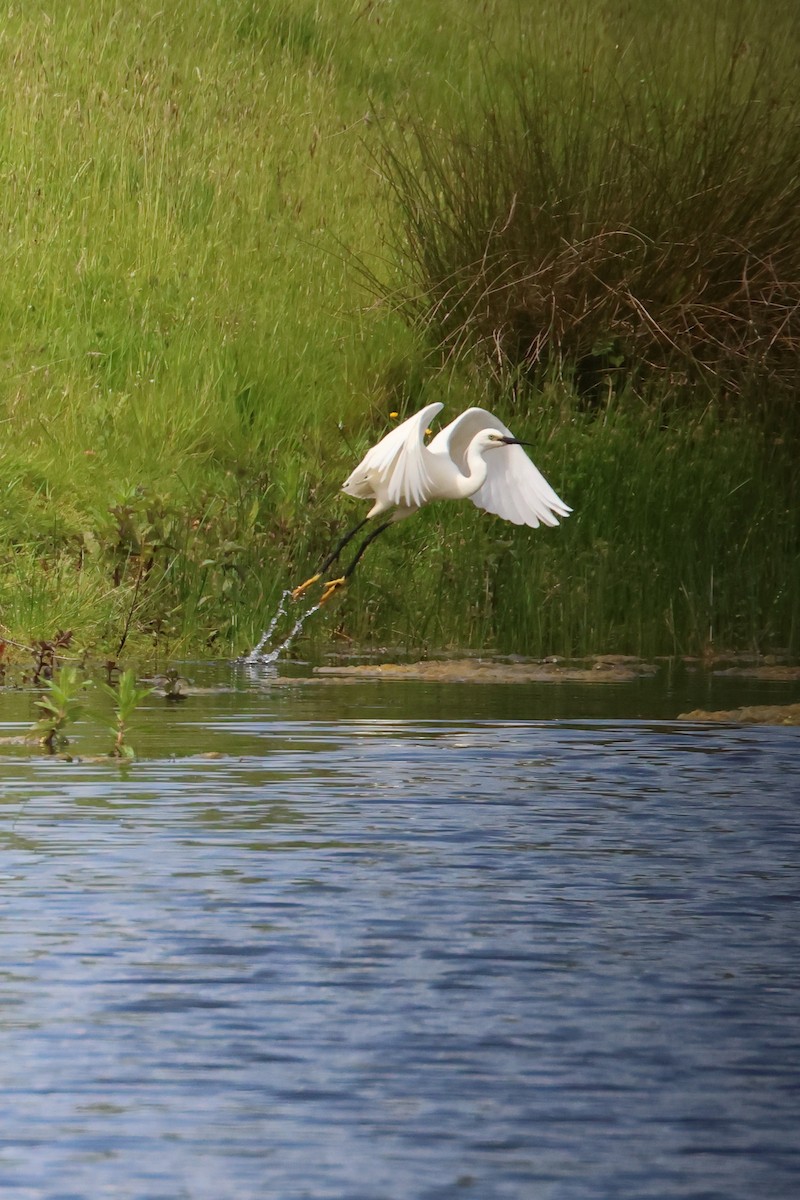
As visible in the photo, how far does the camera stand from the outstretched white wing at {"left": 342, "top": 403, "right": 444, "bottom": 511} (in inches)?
417

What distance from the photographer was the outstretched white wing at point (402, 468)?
10.6 meters

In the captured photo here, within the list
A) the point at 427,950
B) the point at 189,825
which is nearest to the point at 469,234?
the point at 189,825

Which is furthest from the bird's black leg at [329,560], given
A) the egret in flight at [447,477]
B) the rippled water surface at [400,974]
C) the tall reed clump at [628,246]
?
the rippled water surface at [400,974]

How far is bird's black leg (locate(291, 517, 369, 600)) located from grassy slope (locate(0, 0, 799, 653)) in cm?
17

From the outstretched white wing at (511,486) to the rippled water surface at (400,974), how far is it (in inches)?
122

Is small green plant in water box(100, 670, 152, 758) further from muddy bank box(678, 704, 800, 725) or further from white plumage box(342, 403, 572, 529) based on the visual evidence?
white plumage box(342, 403, 572, 529)

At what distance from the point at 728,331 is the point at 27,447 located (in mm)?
3995

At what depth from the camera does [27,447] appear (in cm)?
1351

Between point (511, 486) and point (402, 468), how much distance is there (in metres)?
0.51

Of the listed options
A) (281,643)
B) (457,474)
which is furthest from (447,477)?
(281,643)

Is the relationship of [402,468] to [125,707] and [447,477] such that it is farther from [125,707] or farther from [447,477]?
[125,707]

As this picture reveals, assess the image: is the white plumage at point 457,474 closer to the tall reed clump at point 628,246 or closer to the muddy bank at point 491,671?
the muddy bank at point 491,671

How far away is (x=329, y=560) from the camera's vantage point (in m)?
10.8

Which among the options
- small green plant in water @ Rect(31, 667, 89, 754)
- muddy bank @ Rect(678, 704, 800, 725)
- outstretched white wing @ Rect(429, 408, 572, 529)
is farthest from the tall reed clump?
small green plant in water @ Rect(31, 667, 89, 754)
